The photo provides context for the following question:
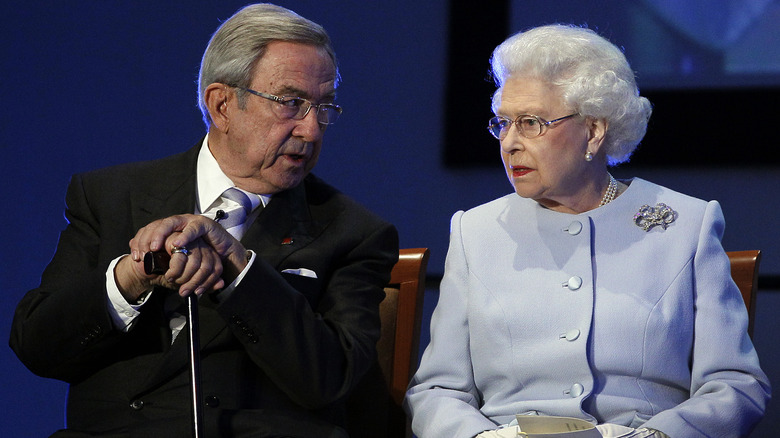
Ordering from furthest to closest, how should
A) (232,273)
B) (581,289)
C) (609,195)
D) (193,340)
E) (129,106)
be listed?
(129,106), (609,195), (581,289), (232,273), (193,340)

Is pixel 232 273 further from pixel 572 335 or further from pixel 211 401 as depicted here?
pixel 572 335

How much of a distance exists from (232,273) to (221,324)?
0.20 metres

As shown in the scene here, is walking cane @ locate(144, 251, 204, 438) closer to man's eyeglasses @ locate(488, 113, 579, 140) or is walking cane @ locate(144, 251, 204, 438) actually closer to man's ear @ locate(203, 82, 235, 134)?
man's ear @ locate(203, 82, 235, 134)

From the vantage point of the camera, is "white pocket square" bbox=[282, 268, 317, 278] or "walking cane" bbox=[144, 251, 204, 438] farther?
"white pocket square" bbox=[282, 268, 317, 278]

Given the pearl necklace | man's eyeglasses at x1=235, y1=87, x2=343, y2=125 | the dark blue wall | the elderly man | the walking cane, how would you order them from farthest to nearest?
the dark blue wall < the pearl necklace < man's eyeglasses at x1=235, y1=87, x2=343, y2=125 < the elderly man < the walking cane

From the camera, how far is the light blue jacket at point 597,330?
2.17 metres

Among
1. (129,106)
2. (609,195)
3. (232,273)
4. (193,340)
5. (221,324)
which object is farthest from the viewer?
(129,106)

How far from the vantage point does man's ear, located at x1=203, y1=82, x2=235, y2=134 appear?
235cm

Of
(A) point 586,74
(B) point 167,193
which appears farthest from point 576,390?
(B) point 167,193

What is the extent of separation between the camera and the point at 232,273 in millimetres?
2012

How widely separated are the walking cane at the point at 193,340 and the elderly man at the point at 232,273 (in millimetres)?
21

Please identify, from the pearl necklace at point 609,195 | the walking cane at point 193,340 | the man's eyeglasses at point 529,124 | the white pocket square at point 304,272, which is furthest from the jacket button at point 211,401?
the pearl necklace at point 609,195

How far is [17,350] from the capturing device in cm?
216

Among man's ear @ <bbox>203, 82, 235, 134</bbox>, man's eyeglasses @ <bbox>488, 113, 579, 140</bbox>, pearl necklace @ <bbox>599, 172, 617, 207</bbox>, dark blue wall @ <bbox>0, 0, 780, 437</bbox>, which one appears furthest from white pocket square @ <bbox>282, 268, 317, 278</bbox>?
dark blue wall @ <bbox>0, 0, 780, 437</bbox>
